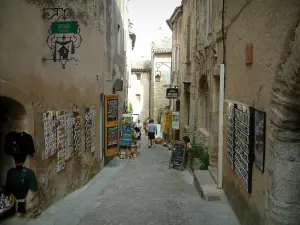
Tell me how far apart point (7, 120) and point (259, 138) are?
3864 millimetres

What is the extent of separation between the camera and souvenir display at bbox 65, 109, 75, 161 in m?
8.08

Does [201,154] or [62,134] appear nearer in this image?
[62,134]

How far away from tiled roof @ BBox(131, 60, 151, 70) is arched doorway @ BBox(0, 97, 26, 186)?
3201 centimetres

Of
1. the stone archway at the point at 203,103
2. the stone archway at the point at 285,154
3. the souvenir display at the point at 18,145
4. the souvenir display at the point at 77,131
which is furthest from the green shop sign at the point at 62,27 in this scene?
the stone archway at the point at 203,103

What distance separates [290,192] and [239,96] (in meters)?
2.78

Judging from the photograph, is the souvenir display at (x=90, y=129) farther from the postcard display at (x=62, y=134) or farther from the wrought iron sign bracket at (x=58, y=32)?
the wrought iron sign bracket at (x=58, y=32)

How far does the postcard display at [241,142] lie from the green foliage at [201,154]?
3148mm

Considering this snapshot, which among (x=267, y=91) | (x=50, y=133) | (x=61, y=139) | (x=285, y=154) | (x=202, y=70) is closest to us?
(x=285, y=154)

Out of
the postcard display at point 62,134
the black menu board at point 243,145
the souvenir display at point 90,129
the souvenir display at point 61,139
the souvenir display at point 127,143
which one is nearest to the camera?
the black menu board at point 243,145

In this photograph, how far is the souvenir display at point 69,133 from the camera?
26.5 ft

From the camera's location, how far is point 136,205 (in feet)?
24.6

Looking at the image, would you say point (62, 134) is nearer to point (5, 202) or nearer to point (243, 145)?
point (5, 202)

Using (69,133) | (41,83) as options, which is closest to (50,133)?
(41,83)

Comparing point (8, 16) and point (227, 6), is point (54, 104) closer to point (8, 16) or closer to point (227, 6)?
point (8, 16)
